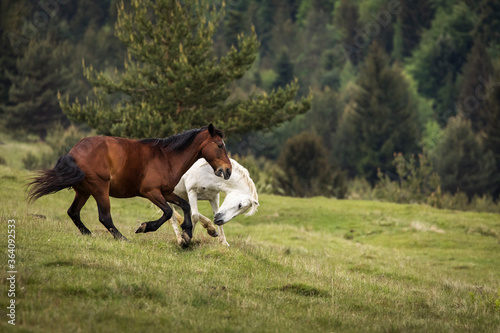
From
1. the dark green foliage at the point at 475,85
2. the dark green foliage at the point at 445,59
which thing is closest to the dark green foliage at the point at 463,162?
the dark green foliage at the point at 475,85

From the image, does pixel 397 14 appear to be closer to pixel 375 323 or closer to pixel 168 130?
pixel 168 130

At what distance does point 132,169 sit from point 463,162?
178ft

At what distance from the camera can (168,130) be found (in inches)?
1102

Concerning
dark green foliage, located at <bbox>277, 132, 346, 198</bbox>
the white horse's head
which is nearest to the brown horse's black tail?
the white horse's head

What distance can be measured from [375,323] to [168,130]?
2091 centimetres

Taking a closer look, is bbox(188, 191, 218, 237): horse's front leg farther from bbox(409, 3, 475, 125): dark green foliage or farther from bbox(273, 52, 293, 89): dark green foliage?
bbox(409, 3, 475, 125): dark green foliage

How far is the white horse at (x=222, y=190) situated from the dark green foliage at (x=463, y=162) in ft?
164

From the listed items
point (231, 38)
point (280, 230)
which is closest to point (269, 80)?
point (231, 38)

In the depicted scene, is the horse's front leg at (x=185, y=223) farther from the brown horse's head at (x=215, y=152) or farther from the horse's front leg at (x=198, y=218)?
the brown horse's head at (x=215, y=152)

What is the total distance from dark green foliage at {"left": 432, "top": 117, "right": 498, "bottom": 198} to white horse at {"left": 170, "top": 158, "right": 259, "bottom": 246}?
5000 centimetres

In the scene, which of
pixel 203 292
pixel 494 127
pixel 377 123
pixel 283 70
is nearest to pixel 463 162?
pixel 494 127

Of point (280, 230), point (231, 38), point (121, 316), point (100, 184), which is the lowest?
point (280, 230)

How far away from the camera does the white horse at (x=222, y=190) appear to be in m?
11.9

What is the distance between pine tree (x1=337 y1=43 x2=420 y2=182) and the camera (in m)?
74.4
